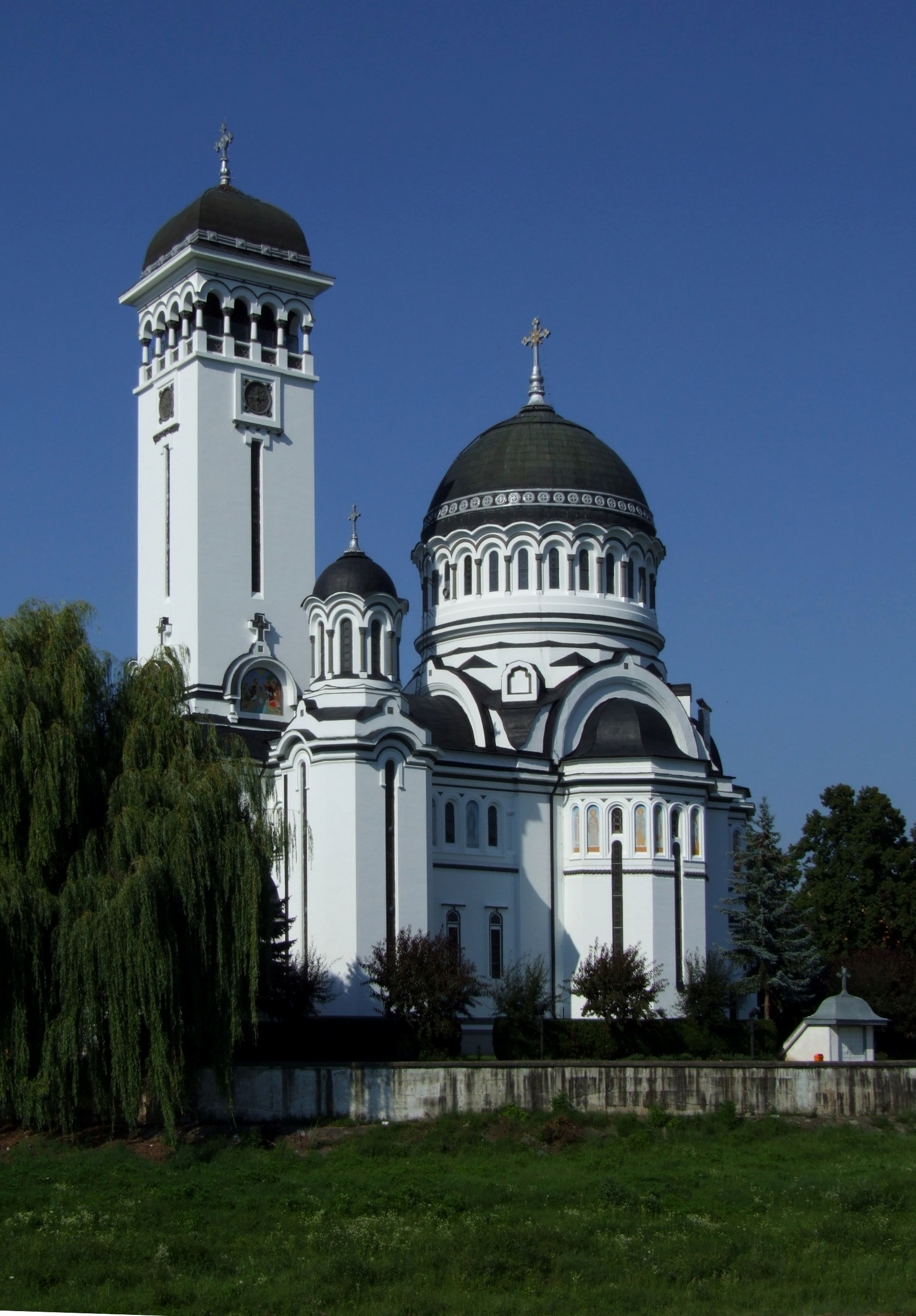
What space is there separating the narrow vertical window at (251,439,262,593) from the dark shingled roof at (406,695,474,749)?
5.21 metres

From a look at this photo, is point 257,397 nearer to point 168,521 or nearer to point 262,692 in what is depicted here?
point 168,521

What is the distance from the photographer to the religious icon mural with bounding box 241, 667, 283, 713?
4791 centimetres

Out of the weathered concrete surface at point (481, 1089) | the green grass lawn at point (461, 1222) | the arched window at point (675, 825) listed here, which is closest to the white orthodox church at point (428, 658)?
the arched window at point (675, 825)

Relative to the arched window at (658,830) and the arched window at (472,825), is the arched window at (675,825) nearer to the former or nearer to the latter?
the arched window at (658,830)

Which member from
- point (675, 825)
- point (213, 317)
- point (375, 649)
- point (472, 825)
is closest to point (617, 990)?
point (675, 825)

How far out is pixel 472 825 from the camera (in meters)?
46.2

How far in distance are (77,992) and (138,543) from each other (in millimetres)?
23078

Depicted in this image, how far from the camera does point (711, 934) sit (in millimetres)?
47562

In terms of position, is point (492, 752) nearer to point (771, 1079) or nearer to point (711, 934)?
point (711, 934)

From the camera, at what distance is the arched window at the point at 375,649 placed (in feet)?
143

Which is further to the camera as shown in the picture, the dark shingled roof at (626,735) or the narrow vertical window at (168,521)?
the narrow vertical window at (168,521)

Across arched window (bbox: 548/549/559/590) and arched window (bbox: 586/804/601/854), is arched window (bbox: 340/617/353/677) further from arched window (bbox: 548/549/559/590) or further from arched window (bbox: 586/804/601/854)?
arched window (bbox: 548/549/559/590)

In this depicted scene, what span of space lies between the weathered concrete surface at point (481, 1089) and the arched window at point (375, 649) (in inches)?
459

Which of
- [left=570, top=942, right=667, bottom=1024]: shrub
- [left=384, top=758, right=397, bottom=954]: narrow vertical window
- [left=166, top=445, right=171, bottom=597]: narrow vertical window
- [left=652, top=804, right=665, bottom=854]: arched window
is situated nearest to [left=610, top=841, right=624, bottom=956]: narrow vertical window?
[left=652, top=804, right=665, bottom=854]: arched window
